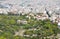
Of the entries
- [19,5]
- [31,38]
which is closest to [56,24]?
[31,38]

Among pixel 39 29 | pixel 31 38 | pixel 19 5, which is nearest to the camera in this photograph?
pixel 31 38

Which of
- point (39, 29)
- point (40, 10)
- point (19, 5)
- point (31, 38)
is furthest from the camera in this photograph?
point (19, 5)

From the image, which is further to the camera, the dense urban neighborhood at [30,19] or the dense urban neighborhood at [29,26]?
the dense urban neighborhood at [30,19]

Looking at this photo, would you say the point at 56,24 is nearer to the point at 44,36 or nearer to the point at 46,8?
the point at 44,36

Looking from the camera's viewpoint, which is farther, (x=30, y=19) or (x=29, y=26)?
(x=30, y=19)

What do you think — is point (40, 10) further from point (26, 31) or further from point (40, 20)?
point (26, 31)

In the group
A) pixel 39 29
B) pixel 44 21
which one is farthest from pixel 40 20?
pixel 39 29

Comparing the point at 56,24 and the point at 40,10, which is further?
the point at 40,10

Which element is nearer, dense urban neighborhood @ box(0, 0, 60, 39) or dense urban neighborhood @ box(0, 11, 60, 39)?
dense urban neighborhood @ box(0, 11, 60, 39)

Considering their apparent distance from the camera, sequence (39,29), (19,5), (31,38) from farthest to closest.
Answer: (19,5) < (39,29) < (31,38)
